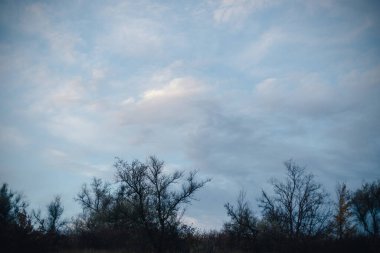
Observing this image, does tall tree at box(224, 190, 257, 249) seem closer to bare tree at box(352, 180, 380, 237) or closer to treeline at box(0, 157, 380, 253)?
treeline at box(0, 157, 380, 253)

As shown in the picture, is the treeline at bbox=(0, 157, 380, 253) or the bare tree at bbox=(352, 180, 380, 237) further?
the bare tree at bbox=(352, 180, 380, 237)

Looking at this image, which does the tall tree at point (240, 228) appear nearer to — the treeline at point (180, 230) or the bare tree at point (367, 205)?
the treeline at point (180, 230)

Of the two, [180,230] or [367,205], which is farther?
[367,205]

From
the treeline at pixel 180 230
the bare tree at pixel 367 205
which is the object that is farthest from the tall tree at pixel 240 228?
the bare tree at pixel 367 205

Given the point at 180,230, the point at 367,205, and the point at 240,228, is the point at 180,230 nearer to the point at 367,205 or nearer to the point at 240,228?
the point at 240,228

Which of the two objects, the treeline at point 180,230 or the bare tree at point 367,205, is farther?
the bare tree at point 367,205

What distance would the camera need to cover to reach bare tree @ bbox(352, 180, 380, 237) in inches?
1676

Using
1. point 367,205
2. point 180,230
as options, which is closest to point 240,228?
point 180,230

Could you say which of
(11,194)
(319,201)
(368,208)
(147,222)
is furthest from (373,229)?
(11,194)

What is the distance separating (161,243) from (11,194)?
2749cm

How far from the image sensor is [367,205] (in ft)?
145

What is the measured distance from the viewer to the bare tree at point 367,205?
42562 millimetres

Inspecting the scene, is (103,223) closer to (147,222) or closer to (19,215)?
(147,222)

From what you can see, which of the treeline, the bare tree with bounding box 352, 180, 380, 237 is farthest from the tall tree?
the bare tree with bounding box 352, 180, 380, 237
